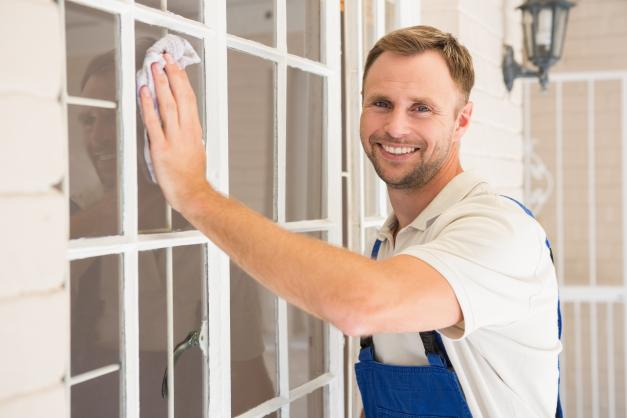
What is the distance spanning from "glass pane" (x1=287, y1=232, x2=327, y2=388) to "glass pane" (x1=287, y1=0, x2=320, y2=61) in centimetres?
55

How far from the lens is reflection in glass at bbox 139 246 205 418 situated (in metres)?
1.67

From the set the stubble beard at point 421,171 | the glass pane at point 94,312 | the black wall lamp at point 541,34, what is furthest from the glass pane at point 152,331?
the black wall lamp at point 541,34

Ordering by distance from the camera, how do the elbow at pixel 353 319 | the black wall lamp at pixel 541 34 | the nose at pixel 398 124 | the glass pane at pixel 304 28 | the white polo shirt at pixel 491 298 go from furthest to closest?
the black wall lamp at pixel 541 34, the glass pane at pixel 304 28, the nose at pixel 398 124, the white polo shirt at pixel 491 298, the elbow at pixel 353 319

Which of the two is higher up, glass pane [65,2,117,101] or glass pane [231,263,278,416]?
glass pane [65,2,117,101]

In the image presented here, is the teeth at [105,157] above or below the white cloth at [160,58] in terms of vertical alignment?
below

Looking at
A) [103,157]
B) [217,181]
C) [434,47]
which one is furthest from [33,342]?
[434,47]

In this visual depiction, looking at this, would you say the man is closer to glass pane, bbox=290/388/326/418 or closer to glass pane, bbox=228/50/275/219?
glass pane, bbox=228/50/275/219

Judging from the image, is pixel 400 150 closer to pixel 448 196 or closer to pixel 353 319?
pixel 448 196

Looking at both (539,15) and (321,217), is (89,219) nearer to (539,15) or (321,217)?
(321,217)

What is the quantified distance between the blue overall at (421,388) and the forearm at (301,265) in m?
0.45

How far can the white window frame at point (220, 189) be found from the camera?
1.55 meters

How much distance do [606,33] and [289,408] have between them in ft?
16.7

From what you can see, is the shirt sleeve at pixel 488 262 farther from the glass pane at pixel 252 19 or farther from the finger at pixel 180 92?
the glass pane at pixel 252 19

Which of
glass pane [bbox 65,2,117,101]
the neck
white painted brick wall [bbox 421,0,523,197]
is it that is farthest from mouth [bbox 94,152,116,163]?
white painted brick wall [bbox 421,0,523,197]
